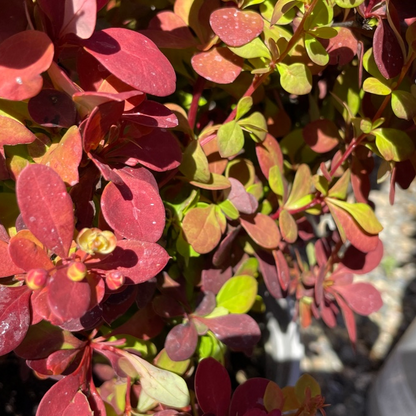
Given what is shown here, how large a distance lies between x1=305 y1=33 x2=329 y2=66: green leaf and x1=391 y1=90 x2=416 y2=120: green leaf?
89 mm

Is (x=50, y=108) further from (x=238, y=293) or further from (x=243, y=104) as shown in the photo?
(x=238, y=293)

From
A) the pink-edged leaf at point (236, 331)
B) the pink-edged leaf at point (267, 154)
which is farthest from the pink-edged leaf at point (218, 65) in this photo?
the pink-edged leaf at point (236, 331)

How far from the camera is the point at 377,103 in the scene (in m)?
0.60

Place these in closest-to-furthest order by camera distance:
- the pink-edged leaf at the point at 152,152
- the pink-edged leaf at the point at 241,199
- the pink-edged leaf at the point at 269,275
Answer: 1. the pink-edged leaf at the point at 152,152
2. the pink-edged leaf at the point at 241,199
3. the pink-edged leaf at the point at 269,275

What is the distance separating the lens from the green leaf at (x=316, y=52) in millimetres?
484

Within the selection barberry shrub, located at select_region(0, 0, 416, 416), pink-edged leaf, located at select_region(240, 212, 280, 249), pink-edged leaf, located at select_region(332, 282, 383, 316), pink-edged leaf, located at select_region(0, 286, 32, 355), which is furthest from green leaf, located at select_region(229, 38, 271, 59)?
pink-edged leaf, located at select_region(332, 282, 383, 316)

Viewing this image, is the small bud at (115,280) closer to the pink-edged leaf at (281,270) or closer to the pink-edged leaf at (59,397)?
the pink-edged leaf at (59,397)

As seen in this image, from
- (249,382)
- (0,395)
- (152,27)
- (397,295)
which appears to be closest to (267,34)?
(152,27)

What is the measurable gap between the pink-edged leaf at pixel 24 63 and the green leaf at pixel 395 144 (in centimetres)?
37

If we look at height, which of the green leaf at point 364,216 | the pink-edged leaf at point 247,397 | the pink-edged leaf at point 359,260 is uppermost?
the green leaf at point 364,216

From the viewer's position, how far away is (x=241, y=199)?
58 cm

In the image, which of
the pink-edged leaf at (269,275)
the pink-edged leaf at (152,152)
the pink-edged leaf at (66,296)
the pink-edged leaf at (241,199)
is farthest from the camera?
the pink-edged leaf at (269,275)

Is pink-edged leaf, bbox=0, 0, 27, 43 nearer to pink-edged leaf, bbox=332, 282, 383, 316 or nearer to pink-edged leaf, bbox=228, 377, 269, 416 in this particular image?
pink-edged leaf, bbox=228, 377, 269, 416

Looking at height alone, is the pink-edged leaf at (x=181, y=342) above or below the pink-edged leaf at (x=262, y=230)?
below
